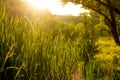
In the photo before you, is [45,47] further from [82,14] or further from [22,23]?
[82,14]

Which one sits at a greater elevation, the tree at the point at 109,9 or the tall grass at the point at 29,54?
the tree at the point at 109,9

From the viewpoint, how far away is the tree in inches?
507

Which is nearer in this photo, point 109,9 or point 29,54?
point 29,54

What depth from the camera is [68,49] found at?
12.2 ft

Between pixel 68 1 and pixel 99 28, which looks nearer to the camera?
pixel 68 1

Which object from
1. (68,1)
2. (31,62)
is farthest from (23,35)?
(68,1)

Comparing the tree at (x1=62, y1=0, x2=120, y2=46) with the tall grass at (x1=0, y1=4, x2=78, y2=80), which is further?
the tree at (x1=62, y1=0, x2=120, y2=46)

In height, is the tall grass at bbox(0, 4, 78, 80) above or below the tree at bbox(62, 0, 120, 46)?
below

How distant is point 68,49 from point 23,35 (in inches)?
35.6

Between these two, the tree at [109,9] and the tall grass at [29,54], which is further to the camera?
the tree at [109,9]

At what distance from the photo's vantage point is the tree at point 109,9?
12877 mm

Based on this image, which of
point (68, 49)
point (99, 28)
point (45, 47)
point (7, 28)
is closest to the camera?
point (7, 28)

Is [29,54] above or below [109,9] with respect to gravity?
below

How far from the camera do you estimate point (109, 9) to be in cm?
1330
